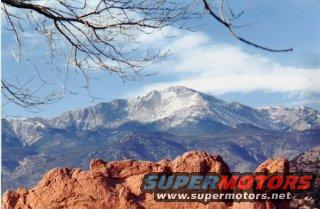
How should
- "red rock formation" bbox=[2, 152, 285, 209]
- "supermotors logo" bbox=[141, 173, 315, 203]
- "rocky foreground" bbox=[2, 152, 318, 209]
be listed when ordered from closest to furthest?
"supermotors logo" bbox=[141, 173, 315, 203]
"rocky foreground" bbox=[2, 152, 318, 209]
"red rock formation" bbox=[2, 152, 285, 209]

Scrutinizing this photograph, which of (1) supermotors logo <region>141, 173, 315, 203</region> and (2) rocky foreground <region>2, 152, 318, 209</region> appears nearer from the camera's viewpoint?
(1) supermotors logo <region>141, 173, 315, 203</region>

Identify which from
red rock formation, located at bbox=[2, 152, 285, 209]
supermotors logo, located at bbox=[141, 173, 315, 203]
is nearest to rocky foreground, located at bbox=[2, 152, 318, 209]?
red rock formation, located at bbox=[2, 152, 285, 209]

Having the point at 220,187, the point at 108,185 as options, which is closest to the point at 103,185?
the point at 108,185

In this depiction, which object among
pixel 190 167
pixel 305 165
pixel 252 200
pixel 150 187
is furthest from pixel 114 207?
pixel 305 165

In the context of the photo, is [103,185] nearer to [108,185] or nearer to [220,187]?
[108,185]

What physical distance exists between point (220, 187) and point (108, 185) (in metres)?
4.28

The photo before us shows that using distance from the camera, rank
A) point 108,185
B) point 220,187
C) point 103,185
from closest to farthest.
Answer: point 220,187 < point 103,185 < point 108,185

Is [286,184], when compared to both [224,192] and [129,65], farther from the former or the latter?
[129,65]

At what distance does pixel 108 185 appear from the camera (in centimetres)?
A: 2277

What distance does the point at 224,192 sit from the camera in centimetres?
2081

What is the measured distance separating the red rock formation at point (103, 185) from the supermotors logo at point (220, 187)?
0.33 metres

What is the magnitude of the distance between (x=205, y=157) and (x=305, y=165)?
11765 mm

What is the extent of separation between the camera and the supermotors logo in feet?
65.4

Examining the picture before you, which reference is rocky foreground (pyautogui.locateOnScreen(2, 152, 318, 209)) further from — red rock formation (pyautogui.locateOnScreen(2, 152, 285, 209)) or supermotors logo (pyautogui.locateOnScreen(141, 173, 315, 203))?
supermotors logo (pyautogui.locateOnScreen(141, 173, 315, 203))
